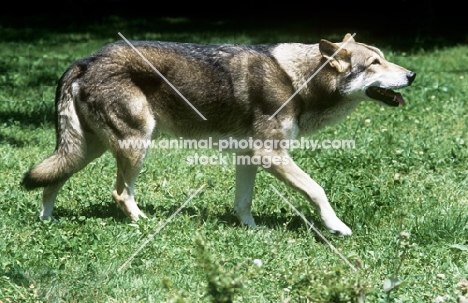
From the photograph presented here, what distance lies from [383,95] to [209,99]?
1.35m

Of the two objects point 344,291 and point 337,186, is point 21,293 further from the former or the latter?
point 337,186

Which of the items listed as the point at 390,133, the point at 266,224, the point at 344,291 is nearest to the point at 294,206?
the point at 266,224

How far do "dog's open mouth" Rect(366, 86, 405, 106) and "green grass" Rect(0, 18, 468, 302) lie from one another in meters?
0.80

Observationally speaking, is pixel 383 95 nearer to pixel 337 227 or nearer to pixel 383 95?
pixel 383 95

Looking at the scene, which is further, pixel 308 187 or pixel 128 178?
pixel 128 178

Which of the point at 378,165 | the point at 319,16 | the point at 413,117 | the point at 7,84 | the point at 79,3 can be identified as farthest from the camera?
the point at 79,3

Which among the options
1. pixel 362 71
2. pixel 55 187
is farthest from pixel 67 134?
pixel 362 71

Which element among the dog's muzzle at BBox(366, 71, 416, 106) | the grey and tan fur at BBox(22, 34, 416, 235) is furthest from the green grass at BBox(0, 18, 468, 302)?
the dog's muzzle at BBox(366, 71, 416, 106)

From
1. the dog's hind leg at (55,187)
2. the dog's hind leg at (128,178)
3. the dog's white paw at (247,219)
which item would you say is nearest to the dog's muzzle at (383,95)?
the dog's white paw at (247,219)

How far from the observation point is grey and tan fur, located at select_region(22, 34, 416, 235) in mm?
5988

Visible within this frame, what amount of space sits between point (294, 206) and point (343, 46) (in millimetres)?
1352

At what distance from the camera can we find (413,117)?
30.9ft

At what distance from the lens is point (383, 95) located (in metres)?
6.20

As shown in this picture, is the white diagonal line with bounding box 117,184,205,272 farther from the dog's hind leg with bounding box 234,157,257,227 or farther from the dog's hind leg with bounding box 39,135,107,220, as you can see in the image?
the dog's hind leg with bounding box 39,135,107,220
